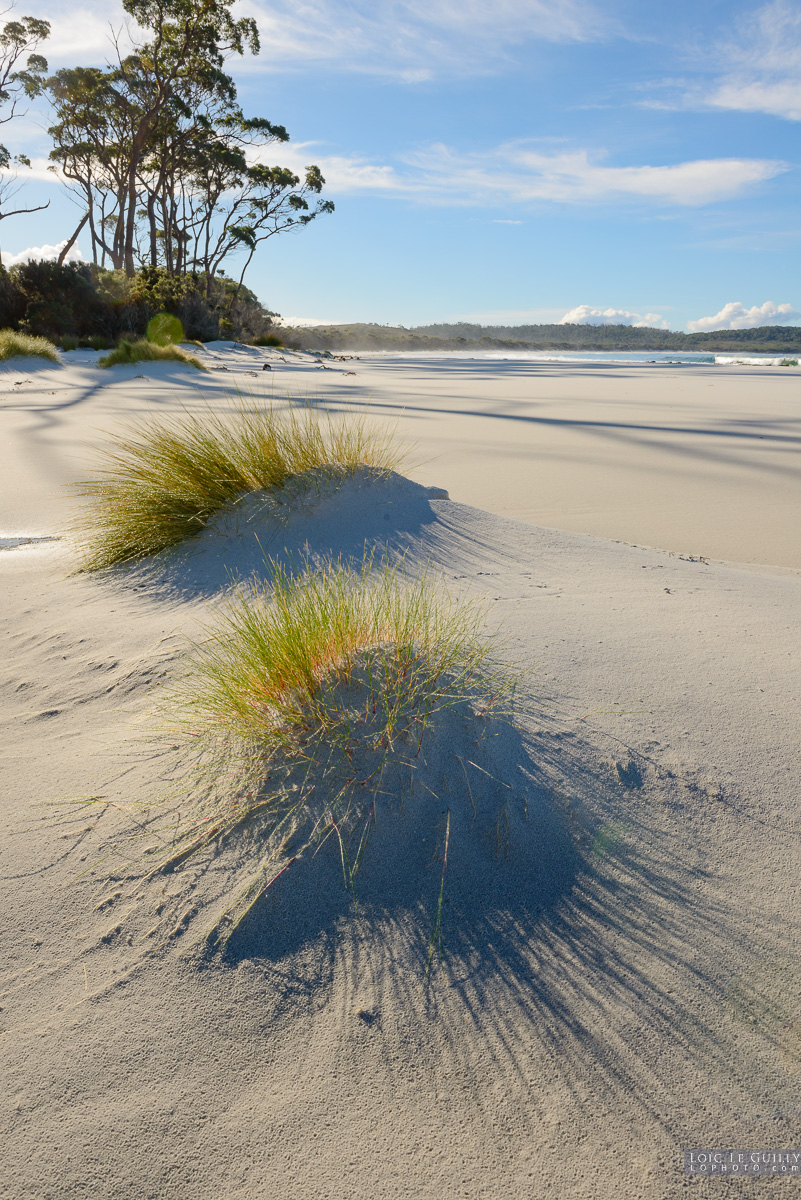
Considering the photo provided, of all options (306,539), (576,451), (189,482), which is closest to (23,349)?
(576,451)

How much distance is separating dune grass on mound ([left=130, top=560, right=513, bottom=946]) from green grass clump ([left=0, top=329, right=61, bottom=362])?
1282 cm

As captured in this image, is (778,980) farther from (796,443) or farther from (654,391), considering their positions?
(654,391)

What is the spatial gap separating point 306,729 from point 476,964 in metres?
0.62

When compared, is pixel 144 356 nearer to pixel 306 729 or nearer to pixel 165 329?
pixel 165 329

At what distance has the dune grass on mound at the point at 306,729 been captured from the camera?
1405mm

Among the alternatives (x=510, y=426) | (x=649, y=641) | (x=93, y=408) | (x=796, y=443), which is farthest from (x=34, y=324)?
(x=649, y=641)

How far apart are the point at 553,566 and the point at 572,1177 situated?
7.53 ft

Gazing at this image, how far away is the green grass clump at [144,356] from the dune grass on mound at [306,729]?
1219 cm

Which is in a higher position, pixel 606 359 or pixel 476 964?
pixel 606 359

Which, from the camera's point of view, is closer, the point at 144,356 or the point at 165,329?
the point at 144,356

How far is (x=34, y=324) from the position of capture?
16578mm

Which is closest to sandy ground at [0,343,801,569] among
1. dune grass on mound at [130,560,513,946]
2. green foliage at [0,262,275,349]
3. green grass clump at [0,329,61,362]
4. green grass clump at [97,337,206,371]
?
green grass clump at [97,337,206,371]

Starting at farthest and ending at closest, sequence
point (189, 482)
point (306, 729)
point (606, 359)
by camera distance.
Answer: point (606, 359)
point (189, 482)
point (306, 729)

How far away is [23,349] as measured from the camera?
12.3 meters
